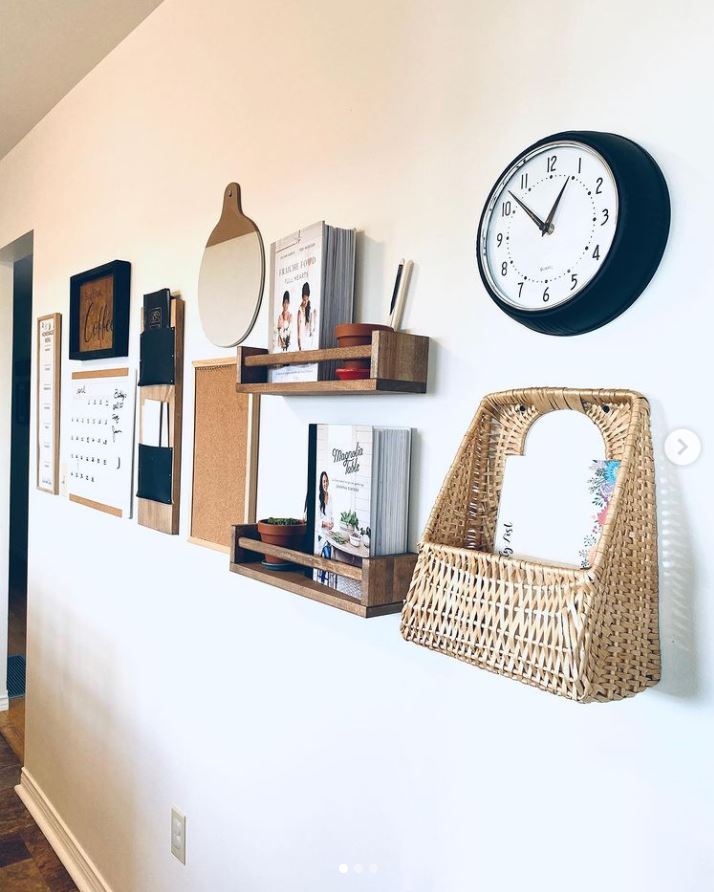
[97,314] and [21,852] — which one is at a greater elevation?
[97,314]

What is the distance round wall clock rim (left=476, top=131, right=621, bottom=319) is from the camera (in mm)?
864

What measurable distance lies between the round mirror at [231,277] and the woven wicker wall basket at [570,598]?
0.81m

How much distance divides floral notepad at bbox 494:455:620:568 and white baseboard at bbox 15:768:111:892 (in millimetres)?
1964

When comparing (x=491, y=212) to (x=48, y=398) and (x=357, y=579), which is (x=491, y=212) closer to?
(x=357, y=579)

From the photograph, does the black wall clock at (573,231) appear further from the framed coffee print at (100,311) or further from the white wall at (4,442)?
the white wall at (4,442)

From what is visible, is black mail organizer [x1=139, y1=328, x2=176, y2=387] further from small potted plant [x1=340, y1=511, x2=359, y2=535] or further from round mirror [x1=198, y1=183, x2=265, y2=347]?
small potted plant [x1=340, y1=511, x2=359, y2=535]

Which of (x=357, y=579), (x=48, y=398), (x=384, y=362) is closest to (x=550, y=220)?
(x=384, y=362)

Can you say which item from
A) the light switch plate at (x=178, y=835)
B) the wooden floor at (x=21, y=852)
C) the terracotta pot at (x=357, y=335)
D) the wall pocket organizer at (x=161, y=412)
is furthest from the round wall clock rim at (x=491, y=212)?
the wooden floor at (x=21, y=852)

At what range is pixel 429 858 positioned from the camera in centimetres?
115

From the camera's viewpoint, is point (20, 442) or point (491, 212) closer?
point (491, 212)

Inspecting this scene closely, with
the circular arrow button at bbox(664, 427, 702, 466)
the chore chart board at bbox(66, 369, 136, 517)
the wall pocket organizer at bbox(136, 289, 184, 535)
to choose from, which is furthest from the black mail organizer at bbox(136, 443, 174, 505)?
the circular arrow button at bbox(664, 427, 702, 466)

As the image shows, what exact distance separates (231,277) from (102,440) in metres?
0.92

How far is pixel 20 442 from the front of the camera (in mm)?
6762

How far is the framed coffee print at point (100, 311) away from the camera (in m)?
2.19
